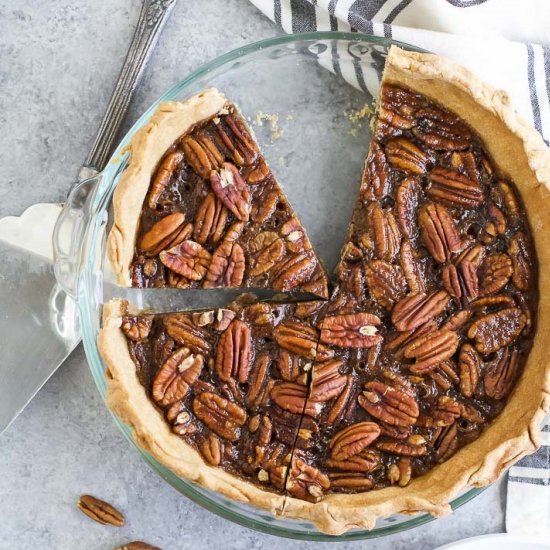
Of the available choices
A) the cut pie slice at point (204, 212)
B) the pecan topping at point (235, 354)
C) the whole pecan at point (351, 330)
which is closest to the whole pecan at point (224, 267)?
the cut pie slice at point (204, 212)

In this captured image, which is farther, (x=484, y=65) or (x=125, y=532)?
(x=125, y=532)

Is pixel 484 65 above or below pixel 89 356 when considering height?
above

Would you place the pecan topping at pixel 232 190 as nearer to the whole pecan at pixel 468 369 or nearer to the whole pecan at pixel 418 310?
the whole pecan at pixel 418 310

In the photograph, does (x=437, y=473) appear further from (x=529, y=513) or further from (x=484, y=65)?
(x=484, y=65)

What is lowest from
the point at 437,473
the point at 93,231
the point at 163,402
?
the point at 437,473

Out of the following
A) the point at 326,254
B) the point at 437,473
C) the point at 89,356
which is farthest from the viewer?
the point at 326,254

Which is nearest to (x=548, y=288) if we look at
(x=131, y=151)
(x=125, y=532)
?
(x=131, y=151)

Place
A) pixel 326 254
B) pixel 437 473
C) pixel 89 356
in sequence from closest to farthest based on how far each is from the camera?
1. pixel 437 473
2. pixel 89 356
3. pixel 326 254
